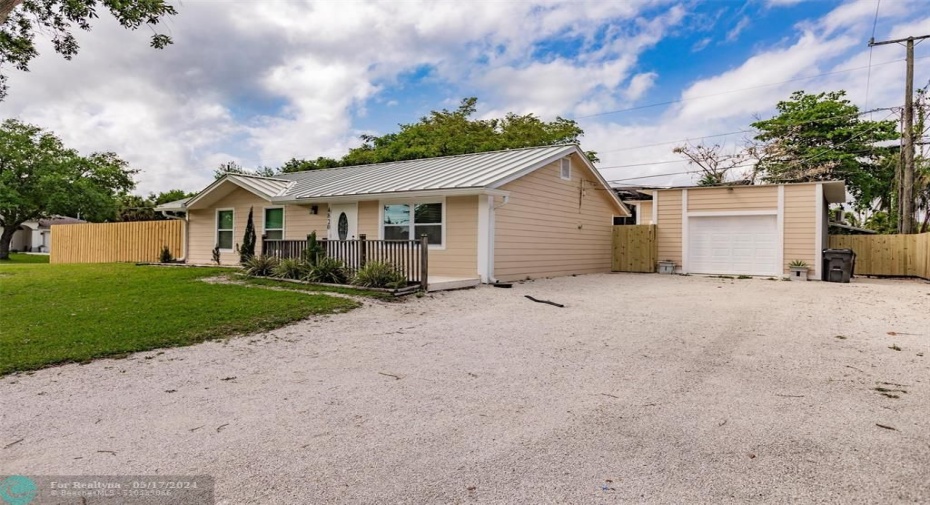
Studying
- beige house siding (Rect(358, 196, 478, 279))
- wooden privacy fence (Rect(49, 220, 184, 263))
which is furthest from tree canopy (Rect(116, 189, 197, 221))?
beige house siding (Rect(358, 196, 478, 279))

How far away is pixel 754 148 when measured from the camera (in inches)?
1077

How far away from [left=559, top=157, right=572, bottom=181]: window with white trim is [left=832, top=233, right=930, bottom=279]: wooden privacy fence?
1084 cm

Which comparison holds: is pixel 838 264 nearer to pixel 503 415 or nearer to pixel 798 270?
pixel 798 270

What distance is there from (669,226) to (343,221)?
1065 cm

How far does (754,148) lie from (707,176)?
284 cm

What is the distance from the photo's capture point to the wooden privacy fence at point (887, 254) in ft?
51.2

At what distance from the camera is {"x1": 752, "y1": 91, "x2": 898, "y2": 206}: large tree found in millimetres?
26000

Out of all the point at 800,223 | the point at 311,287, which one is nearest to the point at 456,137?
the point at 800,223

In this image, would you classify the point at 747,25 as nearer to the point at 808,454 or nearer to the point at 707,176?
the point at 707,176

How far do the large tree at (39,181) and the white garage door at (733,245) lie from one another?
96.1 feet

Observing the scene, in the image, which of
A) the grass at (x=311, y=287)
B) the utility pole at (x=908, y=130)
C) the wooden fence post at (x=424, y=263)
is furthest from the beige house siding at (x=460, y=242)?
the utility pole at (x=908, y=130)

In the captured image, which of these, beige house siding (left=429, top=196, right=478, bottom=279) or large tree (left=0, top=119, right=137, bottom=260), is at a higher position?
large tree (left=0, top=119, right=137, bottom=260)

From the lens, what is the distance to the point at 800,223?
13844 mm

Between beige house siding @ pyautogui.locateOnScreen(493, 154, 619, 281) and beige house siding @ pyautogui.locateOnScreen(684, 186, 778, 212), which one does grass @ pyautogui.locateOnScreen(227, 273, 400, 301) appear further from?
beige house siding @ pyautogui.locateOnScreen(684, 186, 778, 212)
